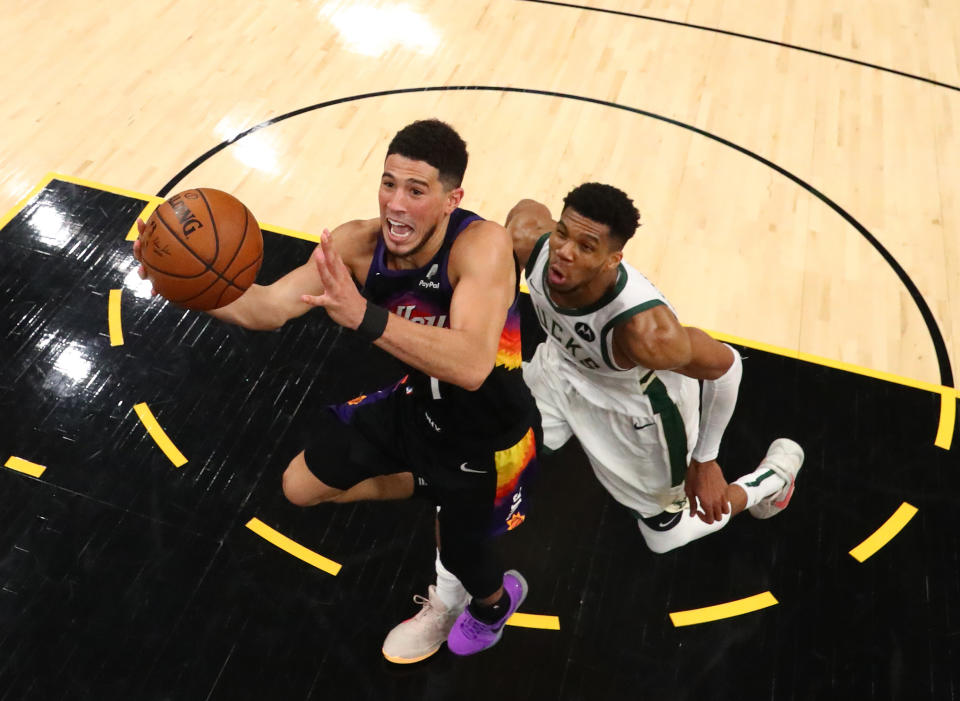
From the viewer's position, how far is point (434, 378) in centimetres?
285

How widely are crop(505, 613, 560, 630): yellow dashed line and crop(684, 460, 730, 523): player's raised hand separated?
775 mm

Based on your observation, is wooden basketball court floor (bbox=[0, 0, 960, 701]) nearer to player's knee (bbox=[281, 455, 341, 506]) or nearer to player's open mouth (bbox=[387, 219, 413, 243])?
player's knee (bbox=[281, 455, 341, 506])

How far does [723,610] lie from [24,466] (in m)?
3.30

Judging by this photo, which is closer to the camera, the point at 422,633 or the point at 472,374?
the point at 472,374

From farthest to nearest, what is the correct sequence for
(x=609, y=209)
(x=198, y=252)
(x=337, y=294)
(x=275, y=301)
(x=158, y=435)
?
(x=158, y=435), (x=609, y=209), (x=275, y=301), (x=198, y=252), (x=337, y=294)

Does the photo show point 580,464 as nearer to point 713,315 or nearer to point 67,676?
point 713,315

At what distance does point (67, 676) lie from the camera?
10.9ft

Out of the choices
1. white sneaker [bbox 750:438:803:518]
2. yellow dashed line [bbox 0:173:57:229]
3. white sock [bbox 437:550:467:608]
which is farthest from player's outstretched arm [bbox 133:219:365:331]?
yellow dashed line [bbox 0:173:57:229]

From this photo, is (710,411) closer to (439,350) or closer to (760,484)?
(760,484)

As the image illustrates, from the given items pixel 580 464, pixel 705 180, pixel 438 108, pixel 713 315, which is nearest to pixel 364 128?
pixel 438 108

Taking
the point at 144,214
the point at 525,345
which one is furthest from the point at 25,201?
the point at 525,345

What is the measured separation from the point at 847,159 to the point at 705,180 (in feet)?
3.83

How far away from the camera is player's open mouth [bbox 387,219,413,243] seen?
2654 millimetres

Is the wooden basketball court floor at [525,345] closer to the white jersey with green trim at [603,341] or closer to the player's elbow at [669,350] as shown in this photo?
the white jersey with green trim at [603,341]
